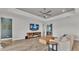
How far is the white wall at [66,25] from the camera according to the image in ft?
6.48

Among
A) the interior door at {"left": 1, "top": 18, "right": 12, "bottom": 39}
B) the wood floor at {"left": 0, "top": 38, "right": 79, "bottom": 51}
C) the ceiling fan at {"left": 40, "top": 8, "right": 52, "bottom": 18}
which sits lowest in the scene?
the wood floor at {"left": 0, "top": 38, "right": 79, "bottom": 51}

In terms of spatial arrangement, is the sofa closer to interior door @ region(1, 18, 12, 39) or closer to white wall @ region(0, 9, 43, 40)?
white wall @ region(0, 9, 43, 40)

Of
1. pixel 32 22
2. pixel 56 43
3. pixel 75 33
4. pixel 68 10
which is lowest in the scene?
pixel 56 43

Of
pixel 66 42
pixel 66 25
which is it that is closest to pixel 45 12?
pixel 66 25

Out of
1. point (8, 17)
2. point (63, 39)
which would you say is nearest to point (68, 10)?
point (63, 39)

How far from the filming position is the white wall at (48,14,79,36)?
1.97 metres

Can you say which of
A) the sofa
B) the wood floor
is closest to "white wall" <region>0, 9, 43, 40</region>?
the wood floor

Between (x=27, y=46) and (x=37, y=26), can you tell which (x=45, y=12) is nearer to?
(x=37, y=26)

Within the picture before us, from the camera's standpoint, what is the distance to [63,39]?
205 centimetres

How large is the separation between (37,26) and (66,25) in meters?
0.58

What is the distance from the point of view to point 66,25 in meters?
2.05

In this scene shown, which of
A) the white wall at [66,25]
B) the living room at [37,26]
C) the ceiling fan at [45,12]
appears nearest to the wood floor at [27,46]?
the living room at [37,26]
